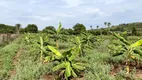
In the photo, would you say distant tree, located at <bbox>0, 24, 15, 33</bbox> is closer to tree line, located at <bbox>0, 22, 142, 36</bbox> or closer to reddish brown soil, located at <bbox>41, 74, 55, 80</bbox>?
tree line, located at <bbox>0, 22, 142, 36</bbox>

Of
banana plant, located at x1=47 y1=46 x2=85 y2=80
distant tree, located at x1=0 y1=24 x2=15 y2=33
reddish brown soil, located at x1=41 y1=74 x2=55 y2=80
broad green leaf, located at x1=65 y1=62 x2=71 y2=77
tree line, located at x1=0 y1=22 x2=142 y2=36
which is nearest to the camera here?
broad green leaf, located at x1=65 y1=62 x2=71 y2=77

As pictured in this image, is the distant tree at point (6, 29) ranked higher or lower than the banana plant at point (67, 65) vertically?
higher

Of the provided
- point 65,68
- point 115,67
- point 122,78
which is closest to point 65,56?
point 65,68

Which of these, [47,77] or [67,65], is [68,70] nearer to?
[67,65]

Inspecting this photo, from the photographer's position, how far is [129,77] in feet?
23.3

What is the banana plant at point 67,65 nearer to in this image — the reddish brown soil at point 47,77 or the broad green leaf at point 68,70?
the broad green leaf at point 68,70

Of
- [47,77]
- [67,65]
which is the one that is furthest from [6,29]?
[67,65]

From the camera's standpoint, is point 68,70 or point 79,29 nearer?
point 68,70

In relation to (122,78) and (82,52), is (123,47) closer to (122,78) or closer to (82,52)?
(122,78)

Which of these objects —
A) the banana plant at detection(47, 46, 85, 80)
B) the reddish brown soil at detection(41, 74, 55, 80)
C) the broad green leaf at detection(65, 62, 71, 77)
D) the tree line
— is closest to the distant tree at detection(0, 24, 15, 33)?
the tree line

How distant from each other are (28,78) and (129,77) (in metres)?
3.16

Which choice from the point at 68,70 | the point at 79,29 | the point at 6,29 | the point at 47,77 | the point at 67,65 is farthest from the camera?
the point at 6,29

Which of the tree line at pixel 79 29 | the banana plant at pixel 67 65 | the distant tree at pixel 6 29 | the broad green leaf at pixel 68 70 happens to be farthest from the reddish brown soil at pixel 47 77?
the distant tree at pixel 6 29

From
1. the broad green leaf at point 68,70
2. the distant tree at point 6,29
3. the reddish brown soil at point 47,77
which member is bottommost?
the reddish brown soil at point 47,77
